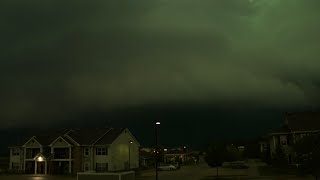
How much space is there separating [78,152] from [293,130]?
45575 mm

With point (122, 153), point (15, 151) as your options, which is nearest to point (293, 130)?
point (122, 153)

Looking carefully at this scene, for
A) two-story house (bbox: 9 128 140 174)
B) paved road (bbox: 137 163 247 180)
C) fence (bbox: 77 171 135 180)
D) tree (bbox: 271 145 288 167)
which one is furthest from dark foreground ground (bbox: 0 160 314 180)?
fence (bbox: 77 171 135 180)

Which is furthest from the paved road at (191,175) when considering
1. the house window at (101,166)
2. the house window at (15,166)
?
the house window at (15,166)

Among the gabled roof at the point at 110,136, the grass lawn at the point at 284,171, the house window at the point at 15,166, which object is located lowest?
the grass lawn at the point at 284,171

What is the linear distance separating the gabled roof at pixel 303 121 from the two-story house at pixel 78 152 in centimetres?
3630

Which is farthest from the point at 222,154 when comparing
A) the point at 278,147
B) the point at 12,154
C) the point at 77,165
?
the point at 12,154

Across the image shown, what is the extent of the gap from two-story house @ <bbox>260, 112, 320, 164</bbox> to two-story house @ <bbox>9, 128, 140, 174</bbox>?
1294 inches

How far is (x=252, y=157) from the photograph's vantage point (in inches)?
6186

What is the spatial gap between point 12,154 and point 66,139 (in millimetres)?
17425

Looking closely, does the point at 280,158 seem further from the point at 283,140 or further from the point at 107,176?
the point at 107,176

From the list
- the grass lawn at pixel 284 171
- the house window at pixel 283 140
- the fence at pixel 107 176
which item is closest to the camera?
the fence at pixel 107 176

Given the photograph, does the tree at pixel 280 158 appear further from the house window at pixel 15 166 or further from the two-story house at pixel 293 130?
the house window at pixel 15 166

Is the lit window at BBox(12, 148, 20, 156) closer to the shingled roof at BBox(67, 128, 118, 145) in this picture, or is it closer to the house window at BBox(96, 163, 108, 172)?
the shingled roof at BBox(67, 128, 118, 145)

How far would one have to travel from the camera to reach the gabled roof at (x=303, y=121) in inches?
3167
